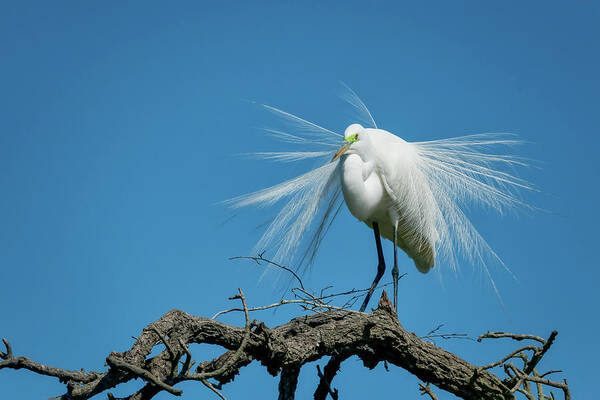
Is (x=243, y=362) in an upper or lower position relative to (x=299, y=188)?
lower

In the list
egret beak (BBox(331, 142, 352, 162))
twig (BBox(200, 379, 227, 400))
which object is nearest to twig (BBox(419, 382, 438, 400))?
twig (BBox(200, 379, 227, 400))

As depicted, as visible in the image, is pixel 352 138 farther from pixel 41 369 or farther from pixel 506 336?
pixel 41 369

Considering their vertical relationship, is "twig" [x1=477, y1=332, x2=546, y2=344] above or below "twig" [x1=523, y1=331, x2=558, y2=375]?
above

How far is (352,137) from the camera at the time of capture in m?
5.10

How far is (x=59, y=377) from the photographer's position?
2482mm

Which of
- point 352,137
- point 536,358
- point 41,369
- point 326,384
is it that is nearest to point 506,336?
point 536,358

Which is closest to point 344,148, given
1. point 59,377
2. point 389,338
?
point 389,338

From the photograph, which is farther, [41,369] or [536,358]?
[536,358]

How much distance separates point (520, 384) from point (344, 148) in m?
2.38

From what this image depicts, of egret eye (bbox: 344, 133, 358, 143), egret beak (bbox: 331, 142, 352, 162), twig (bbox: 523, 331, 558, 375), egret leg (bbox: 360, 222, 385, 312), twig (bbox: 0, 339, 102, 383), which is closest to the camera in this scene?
twig (bbox: 0, 339, 102, 383)

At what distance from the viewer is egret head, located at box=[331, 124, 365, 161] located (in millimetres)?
5062

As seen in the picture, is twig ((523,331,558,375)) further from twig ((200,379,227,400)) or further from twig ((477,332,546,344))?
twig ((200,379,227,400))

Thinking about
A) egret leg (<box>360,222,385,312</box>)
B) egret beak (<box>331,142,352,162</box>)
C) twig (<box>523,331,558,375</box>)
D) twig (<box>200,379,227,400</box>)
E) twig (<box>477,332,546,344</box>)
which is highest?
egret beak (<box>331,142,352,162</box>)

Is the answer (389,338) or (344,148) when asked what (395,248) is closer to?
(344,148)
